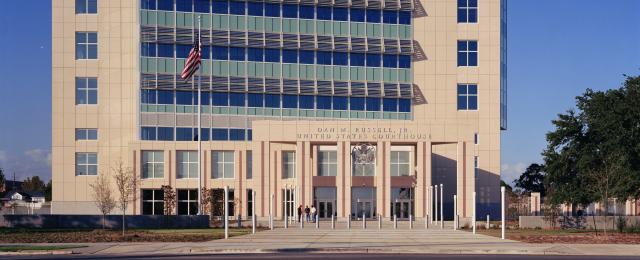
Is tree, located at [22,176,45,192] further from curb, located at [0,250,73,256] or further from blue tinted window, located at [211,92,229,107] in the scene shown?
curb, located at [0,250,73,256]

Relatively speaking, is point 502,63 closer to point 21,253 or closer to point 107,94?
point 107,94

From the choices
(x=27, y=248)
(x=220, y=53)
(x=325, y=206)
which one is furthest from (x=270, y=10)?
(x=27, y=248)

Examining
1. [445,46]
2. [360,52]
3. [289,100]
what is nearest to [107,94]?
[289,100]

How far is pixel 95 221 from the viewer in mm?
59281

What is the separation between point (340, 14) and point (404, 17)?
22.2ft

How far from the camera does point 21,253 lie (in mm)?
34469

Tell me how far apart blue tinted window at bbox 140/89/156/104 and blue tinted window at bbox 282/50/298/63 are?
1336cm

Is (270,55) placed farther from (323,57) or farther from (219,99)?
(219,99)

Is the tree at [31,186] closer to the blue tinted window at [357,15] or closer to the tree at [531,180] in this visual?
the tree at [531,180]

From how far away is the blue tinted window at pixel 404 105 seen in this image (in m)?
95.1

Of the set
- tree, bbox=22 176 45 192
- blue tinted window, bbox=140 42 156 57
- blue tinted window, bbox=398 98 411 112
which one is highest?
blue tinted window, bbox=140 42 156 57

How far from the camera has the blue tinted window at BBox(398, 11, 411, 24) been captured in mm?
94656

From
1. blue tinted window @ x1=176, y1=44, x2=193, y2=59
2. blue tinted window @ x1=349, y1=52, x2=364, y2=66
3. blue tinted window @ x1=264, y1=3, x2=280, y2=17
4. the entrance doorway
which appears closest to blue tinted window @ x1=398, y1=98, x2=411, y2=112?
blue tinted window @ x1=349, y1=52, x2=364, y2=66

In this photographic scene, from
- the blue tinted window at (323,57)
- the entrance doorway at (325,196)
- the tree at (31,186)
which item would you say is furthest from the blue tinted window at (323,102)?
the tree at (31,186)
